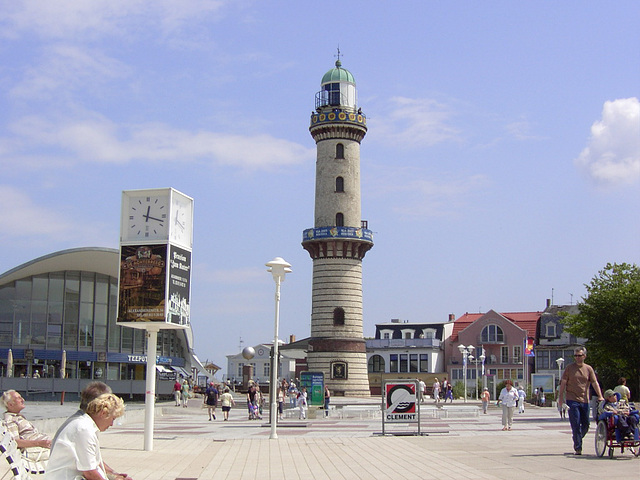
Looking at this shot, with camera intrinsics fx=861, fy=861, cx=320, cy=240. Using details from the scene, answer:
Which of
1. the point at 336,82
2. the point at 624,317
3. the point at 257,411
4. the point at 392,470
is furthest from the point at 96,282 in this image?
the point at 392,470

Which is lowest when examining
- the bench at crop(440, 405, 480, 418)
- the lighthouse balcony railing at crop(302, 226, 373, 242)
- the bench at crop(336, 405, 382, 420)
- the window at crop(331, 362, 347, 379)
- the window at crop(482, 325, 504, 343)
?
the bench at crop(336, 405, 382, 420)

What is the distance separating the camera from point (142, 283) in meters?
18.7

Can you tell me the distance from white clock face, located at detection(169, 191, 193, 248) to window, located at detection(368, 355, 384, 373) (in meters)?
69.9

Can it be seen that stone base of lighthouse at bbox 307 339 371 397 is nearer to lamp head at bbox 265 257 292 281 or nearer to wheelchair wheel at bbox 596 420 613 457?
lamp head at bbox 265 257 292 281

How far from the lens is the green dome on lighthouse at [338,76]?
2441 inches

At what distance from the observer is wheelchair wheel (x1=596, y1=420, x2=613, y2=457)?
48.0 feet

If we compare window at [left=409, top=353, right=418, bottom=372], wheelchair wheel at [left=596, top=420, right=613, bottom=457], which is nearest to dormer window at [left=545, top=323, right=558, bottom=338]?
window at [left=409, top=353, right=418, bottom=372]

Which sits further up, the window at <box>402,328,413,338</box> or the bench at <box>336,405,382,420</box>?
the window at <box>402,328,413,338</box>

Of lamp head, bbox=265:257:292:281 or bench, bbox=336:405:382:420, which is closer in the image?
lamp head, bbox=265:257:292:281

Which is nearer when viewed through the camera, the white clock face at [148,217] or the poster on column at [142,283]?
the poster on column at [142,283]

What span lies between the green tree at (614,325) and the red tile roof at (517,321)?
49798 millimetres

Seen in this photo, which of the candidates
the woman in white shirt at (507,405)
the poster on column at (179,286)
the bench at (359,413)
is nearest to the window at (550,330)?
the bench at (359,413)

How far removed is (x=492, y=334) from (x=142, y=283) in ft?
221

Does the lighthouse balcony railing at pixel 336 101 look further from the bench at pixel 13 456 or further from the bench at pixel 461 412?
the bench at pixel 13 456
